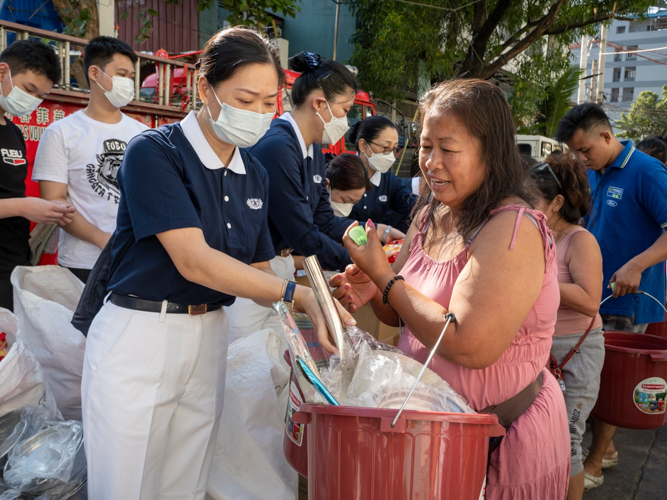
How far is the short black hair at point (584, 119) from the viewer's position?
10.4 feet

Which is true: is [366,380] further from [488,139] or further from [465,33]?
[465,33]

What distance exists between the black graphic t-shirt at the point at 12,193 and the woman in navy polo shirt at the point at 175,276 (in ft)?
4.22

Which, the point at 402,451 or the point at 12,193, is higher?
the point at 12,193

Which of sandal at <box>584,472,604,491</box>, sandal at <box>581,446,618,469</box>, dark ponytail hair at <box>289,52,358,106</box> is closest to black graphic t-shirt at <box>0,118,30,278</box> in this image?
dark ponytail hair at <box>289,52,358,106</box>

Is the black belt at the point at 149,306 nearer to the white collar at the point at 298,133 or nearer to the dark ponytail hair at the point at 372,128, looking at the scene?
the white collar at the point at 298,133

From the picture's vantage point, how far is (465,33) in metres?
12.4

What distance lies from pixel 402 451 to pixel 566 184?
6.03ft

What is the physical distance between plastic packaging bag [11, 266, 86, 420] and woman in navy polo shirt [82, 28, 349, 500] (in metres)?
0.82

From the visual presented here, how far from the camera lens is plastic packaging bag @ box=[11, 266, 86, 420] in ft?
7.77

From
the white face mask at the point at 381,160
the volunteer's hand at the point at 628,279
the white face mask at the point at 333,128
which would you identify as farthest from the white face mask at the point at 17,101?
the volunteer's hand at the point at 628,279

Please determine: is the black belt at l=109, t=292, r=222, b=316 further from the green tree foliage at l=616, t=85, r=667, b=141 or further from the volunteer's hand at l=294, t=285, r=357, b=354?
the green tree foliage at l=616, t=85, r=667, b=141

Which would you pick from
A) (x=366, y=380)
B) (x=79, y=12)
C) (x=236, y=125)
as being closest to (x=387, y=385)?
(x=366, y=380)

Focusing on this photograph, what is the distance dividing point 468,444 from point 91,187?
2291 millimetres

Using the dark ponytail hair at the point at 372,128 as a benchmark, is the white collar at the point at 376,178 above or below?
below
